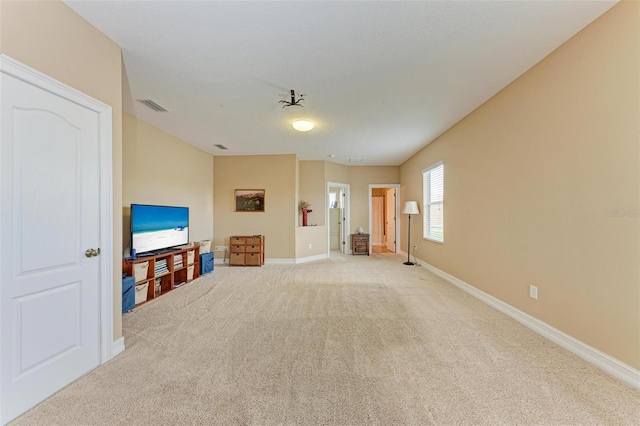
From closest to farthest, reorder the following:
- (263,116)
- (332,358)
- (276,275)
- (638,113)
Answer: (638,113) → (332,358) → (263,116) → (276,275)

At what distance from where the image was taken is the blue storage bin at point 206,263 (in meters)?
4.86

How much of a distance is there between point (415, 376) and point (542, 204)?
204 centimetres

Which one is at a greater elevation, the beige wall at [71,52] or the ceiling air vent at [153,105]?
the ceiling air vent at [153,105]

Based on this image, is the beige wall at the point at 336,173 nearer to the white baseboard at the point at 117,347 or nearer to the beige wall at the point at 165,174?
the beige wall at the point at 165,174

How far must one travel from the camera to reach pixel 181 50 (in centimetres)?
224

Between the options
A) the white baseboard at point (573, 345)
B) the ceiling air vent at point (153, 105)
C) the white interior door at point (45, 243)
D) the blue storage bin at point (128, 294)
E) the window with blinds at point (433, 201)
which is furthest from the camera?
the window with blinds at point (433, 201)

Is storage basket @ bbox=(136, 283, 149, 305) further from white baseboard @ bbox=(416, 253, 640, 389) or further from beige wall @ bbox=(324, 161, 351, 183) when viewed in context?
beige wall @ bbox=(324, 161, 351, 183)

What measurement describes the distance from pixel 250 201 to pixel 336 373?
486cm

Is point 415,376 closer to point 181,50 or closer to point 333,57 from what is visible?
point 333,57

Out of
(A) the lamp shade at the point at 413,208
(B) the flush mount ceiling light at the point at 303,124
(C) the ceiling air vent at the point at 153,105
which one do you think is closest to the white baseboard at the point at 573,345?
(A) the lamp shade at the point at 413,208

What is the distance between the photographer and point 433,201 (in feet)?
17.3

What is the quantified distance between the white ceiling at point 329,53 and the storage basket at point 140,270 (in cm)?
214

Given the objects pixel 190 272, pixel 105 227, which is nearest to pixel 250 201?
pixel 190 272

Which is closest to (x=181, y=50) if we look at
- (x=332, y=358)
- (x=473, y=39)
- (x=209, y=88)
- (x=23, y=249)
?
(x=209, y=88)
